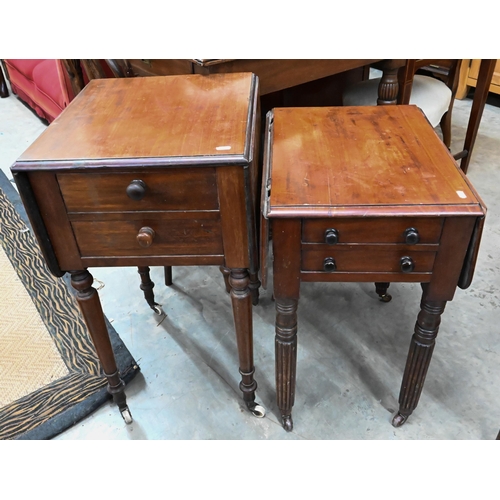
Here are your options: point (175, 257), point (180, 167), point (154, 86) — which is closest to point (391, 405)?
point (175, 257)

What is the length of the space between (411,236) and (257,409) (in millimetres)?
655

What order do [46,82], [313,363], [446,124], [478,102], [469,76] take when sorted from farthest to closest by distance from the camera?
1. [469,76]
2. [46,82]
3. [446,124]
4. [478,102]
5. [313,363]

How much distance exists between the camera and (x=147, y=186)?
2.73 feet

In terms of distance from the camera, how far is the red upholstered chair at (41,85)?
2.46m

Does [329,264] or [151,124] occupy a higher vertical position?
[151,124]

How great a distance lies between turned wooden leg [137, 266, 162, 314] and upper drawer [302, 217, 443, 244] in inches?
29.8

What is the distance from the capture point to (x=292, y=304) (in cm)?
95

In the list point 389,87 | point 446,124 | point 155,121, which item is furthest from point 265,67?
point 446,124

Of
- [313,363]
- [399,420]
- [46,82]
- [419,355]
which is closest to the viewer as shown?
[419,355]

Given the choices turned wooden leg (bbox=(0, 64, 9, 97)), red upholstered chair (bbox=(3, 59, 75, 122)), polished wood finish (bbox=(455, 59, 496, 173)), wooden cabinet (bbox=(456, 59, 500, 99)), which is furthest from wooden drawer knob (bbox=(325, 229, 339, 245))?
turned wooden leg (bbox=(0, 64, 9, 97))

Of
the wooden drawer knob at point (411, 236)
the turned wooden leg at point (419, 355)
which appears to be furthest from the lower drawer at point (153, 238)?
the turned wooden leg at point (419, 355)

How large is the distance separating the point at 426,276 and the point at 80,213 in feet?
2.22

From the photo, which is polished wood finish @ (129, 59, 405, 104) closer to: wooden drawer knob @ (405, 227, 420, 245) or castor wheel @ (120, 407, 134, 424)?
wooden drawer knob @ (405, 227, 420, 245)

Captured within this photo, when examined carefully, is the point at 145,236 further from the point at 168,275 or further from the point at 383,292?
the point at 383,292
